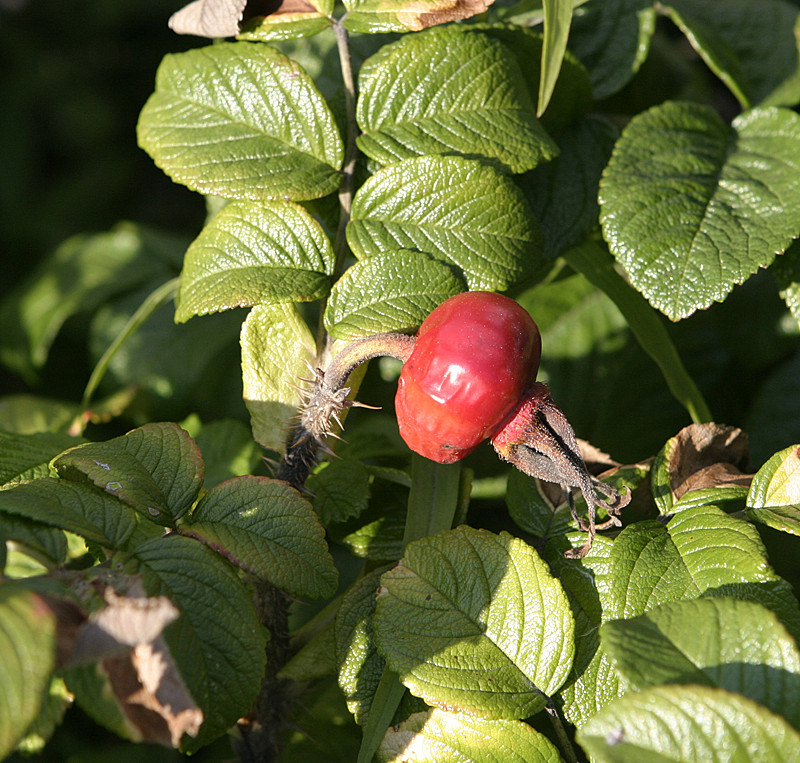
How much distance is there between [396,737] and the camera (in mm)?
801

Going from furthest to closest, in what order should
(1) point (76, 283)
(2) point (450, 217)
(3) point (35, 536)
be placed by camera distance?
(1) point (76, 283), (2) point (450, 217), (3) point (35, 536)

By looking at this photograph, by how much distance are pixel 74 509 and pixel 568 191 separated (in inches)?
31.0

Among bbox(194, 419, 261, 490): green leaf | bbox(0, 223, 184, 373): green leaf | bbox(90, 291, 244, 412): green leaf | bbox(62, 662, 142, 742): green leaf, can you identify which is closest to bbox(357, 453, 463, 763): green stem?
bbox(194, 419, 261, 490): green leaf

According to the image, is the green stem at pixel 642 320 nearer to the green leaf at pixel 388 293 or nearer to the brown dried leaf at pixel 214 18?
the green leaf at pixel 388 293

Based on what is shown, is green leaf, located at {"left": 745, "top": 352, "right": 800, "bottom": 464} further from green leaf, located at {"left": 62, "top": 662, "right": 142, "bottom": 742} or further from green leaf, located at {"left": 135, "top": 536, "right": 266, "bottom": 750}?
green leaf, located at {"left": 62, "top": 662, "right": 142, "bottom": 742}

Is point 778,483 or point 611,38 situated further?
point 611,38

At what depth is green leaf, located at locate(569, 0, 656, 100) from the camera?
1.23 m

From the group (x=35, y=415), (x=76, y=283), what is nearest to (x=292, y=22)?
(x=35, y=415)

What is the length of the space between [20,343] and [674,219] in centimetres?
141

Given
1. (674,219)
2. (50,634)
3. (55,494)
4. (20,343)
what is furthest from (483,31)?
(20,343)

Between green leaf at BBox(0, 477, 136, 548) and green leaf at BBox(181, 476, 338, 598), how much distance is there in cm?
6

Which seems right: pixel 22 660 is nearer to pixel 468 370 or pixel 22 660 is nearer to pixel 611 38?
pixel 468 370

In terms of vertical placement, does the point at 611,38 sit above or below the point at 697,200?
above

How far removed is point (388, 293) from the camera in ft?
2.93
